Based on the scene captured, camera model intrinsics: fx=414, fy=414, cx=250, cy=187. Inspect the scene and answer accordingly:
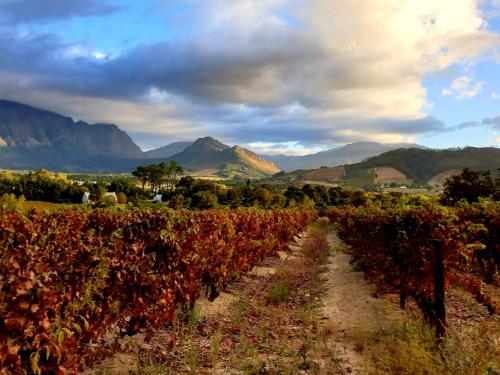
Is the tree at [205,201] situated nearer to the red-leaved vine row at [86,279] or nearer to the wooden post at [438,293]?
the red-leaved vine row at [86,279]

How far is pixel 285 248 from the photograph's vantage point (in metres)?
24.3

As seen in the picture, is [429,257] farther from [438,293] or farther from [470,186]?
[470,186]

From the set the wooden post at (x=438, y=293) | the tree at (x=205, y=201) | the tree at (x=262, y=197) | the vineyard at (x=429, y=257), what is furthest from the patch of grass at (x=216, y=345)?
the tree at (x=262, y=197)

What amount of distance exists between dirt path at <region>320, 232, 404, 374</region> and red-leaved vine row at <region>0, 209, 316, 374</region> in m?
3.07

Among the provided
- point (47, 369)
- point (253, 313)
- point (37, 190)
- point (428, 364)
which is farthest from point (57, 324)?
point (37, 190)

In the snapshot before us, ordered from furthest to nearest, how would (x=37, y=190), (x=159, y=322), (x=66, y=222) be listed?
(x=37, y=190) < (x=66, y=222) < (x=159, y=322)

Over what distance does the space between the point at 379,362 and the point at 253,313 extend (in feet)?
14.3

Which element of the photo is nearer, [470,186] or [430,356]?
[430,356]

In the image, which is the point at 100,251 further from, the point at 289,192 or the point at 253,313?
the point at 289,192

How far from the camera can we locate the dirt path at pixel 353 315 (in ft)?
23.3

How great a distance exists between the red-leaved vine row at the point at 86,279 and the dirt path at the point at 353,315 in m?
3.07

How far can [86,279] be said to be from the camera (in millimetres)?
5098

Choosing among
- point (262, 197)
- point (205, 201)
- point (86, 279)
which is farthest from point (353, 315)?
point (262, 197)

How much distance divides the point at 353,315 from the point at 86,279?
23.2 feet
